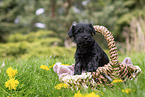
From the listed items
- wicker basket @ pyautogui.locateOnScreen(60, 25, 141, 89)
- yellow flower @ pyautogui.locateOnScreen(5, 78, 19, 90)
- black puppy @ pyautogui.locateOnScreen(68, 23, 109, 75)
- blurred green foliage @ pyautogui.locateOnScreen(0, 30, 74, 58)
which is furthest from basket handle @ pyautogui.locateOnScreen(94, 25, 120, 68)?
blurred green foliage @ pyautogui.locateOnScreen(0, 30, 74, 58)

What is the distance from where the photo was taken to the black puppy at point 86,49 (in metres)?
1.97

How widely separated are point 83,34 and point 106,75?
0.60m

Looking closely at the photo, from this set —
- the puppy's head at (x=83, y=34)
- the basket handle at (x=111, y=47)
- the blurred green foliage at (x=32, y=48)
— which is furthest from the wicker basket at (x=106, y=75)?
the blurred green foliage at (x=32, y=48)

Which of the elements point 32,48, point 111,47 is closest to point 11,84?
point 111,47

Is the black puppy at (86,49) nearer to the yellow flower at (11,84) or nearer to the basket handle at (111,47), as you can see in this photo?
the basket handle at (111,47)

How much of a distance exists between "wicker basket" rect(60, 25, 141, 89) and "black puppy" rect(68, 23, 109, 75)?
0.15 meters

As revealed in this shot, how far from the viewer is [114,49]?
6.75ft

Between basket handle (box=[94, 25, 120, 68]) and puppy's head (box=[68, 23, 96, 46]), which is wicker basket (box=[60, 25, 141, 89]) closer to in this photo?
basket handle (box=[94, 25, 120, 68])

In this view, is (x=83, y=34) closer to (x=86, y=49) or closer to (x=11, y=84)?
(x=86, y=49)

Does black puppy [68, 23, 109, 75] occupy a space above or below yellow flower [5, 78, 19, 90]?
above

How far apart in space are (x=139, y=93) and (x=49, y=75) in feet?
4.76

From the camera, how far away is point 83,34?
1.97m

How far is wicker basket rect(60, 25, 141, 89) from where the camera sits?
1.84 m

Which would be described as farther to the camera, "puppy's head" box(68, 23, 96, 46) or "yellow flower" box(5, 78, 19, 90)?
"puppy's head" box(68, 23, 96, 46)
